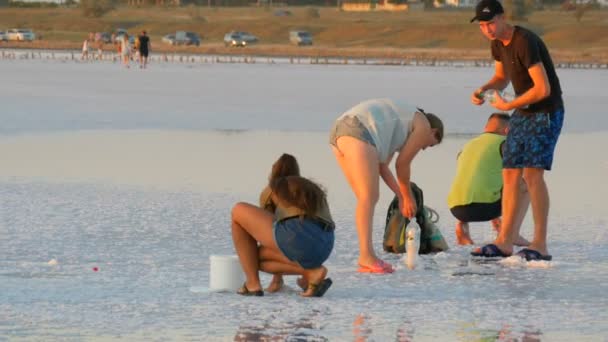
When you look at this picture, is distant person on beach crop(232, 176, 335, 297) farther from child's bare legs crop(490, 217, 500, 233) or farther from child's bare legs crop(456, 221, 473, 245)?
child's bare legs crop(490, 217, 500, 233)

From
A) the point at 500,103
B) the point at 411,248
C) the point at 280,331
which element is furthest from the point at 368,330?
the point at 500,103

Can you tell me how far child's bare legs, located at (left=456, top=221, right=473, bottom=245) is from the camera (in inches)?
408

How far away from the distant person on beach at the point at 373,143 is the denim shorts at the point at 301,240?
962 mm

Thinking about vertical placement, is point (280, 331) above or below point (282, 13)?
above

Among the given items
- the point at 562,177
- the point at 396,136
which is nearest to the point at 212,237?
the point at 396,136

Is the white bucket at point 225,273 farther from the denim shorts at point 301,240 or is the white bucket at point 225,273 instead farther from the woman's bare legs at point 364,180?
the woman's bare legs at point 364,180

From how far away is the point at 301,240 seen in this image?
785cm

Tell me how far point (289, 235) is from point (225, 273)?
506 mm

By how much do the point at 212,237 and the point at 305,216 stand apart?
2539 millimetres

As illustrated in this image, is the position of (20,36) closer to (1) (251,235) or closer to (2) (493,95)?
(2) (493,95)

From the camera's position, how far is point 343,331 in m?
7.03

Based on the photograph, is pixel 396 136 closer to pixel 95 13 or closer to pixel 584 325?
pixel 584 325

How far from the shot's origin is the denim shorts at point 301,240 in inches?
309

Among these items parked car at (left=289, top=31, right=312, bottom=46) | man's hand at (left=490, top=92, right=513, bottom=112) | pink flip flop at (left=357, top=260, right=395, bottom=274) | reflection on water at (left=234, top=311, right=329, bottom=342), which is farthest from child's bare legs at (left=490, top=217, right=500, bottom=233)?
parked car at (left=289, top=31, right=312, bottom=46)
